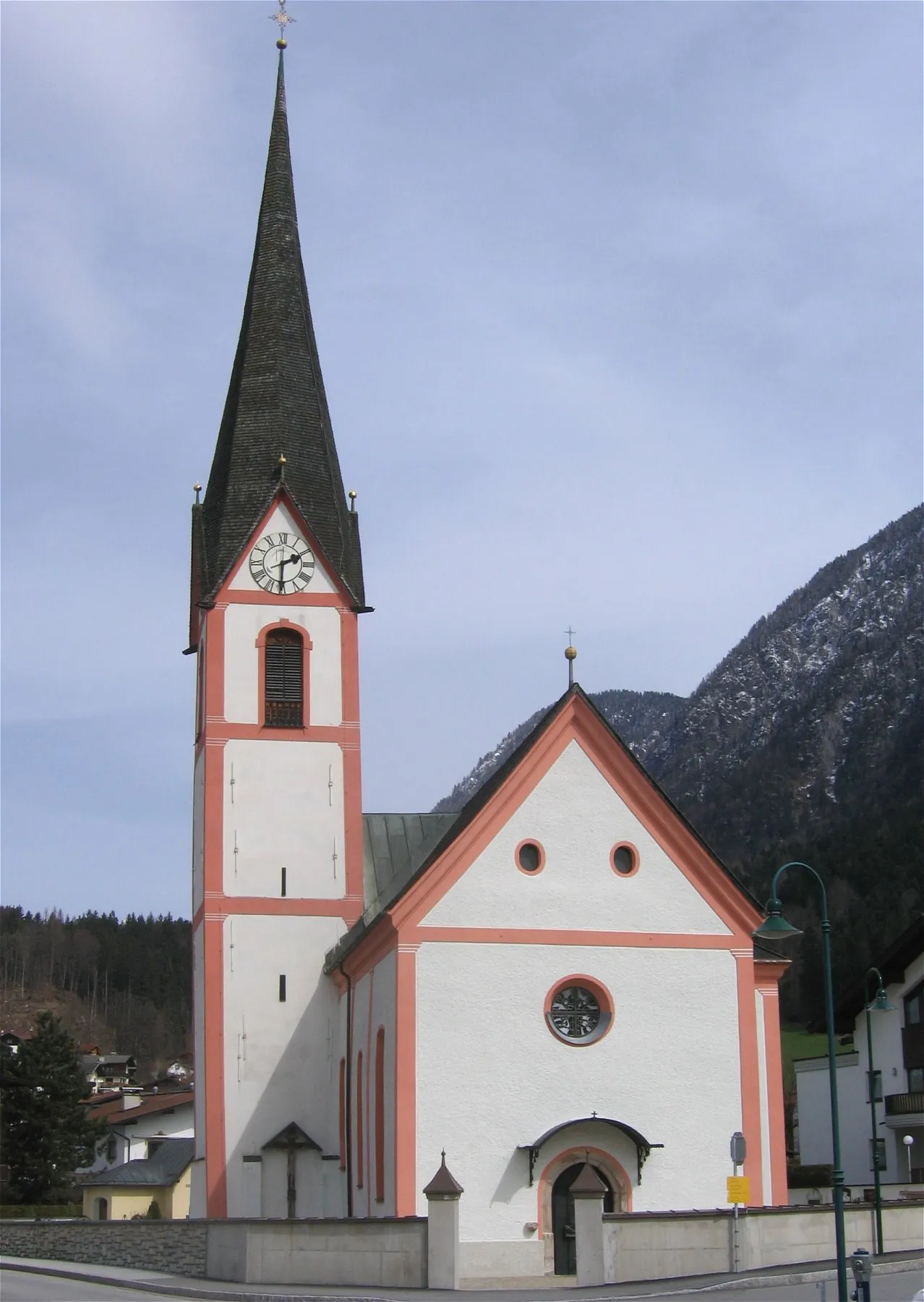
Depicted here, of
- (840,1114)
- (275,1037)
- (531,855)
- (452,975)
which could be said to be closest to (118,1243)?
(275,1037)

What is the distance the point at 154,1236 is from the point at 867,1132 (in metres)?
34.5

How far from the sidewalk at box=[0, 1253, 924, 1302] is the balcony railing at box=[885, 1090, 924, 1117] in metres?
29.7

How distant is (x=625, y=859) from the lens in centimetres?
3167

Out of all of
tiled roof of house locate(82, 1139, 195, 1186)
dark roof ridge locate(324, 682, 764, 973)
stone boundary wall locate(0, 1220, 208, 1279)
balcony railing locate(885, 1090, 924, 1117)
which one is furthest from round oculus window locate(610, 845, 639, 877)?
tiled roof of house locate(82, 1139, 195, 1186)

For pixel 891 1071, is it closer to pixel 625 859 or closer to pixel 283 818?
pixel 283 818

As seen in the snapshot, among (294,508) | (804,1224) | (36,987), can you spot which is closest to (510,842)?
(804,1224)

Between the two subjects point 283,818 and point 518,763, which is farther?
point 283,818

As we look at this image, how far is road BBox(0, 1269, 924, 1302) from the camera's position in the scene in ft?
72.2

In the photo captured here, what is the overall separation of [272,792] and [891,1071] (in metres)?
29.1

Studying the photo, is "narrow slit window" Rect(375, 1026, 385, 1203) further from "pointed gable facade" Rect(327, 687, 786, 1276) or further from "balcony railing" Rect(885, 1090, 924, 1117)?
"balcony railing" Rect(885, 1090, 924, 1117)

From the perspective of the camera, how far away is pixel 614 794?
31.8 meters

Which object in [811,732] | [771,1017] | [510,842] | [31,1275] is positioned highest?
[811,732]

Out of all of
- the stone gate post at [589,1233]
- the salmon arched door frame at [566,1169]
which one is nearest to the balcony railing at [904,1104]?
the salmon arched door frame at [566,1169]

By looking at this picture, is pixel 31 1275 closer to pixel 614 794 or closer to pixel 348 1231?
pixel 348 1231
